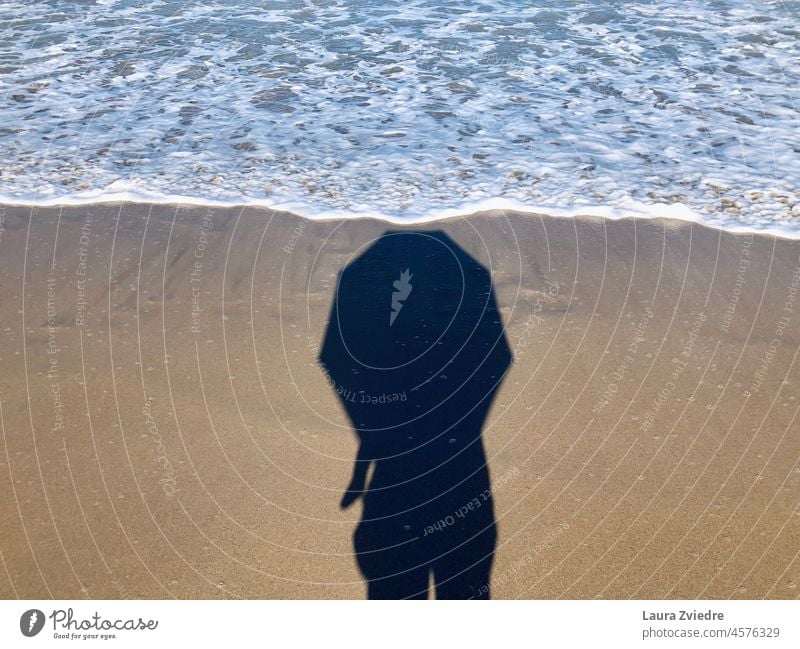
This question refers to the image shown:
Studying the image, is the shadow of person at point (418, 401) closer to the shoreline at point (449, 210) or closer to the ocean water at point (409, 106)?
the shoreline at point (449, 210)

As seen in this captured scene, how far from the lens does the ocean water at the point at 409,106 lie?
7.61 meters

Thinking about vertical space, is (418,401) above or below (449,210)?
below

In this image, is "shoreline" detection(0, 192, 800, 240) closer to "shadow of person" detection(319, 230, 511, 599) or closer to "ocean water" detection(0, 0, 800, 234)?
"ocean water" detection(0, 0, 800, 234)

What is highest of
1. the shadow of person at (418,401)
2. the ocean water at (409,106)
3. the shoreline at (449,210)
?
the ocean water at (409,106)

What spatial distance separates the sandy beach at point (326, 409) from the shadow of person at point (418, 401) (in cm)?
10

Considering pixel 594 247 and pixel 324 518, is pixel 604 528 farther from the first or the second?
pixel 594 247

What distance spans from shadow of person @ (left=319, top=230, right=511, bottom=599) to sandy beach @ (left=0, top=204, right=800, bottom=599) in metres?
0.10

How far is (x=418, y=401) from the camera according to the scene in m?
5.06

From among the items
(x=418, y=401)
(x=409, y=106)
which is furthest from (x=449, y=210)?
(x=409, y=106)

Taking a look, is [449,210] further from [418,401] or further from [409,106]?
[409,106]

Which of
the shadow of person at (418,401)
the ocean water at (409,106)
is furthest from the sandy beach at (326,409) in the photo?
the ocean water at (409,106)

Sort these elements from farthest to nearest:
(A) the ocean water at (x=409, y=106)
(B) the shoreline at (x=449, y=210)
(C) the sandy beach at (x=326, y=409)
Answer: (A) the ocean water at (x=409, y=106) < (B) the shoreline at (x=449, y=210) < (C) the sandy beach at (x=326, y=409)

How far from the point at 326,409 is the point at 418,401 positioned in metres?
0.65

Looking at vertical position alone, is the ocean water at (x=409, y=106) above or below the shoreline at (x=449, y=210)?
above
